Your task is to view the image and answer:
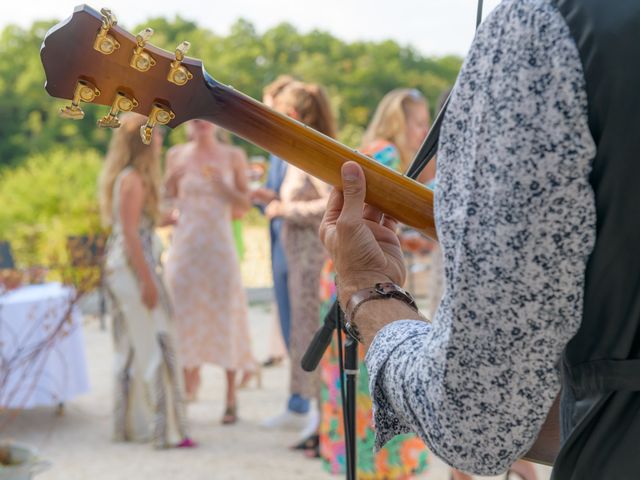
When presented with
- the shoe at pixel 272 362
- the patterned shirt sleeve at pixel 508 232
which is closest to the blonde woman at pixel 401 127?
the patterned shirt sleeve at pixel 508 232

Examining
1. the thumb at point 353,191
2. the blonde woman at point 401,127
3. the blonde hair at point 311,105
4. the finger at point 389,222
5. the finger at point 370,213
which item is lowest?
the finger at point 389,222

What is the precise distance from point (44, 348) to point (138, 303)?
0.57m

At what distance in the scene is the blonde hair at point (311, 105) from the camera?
15.9 feet

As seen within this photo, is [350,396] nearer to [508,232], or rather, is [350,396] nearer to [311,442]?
[508,232]

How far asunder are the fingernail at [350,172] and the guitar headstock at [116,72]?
26 centimetres

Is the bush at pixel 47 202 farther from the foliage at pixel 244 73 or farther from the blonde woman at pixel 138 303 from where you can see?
the foliage at pixel 244 73

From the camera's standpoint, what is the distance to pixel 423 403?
1.00 metres

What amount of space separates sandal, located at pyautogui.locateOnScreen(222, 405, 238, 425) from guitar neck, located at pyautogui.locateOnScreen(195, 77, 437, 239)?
4449mm

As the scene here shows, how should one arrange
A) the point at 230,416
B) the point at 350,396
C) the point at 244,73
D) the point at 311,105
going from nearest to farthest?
1. the point at 350,396
2. the point at 311,105
3. the point at 230,416
4. the point at 244,73

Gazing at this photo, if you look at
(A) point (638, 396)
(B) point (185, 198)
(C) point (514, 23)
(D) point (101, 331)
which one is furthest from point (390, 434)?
(D) point (101, 331)

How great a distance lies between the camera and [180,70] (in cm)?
135

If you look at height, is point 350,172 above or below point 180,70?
below

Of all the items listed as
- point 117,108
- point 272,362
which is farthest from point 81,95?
point 272,362

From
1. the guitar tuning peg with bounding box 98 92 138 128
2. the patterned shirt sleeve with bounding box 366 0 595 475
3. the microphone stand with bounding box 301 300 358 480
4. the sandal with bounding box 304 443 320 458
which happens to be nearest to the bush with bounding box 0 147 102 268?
the sandal with bounding box 304 443 320 458
